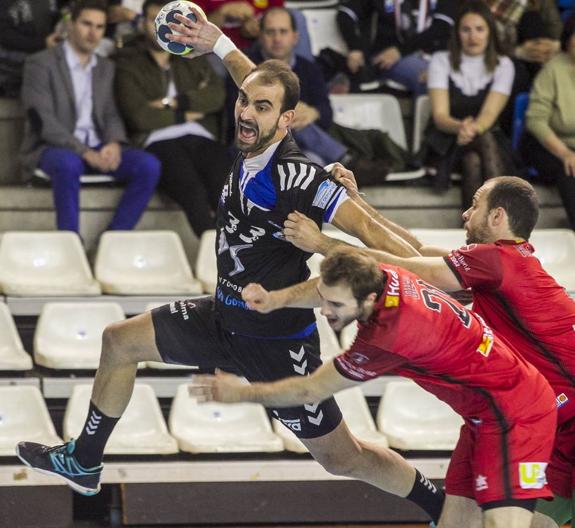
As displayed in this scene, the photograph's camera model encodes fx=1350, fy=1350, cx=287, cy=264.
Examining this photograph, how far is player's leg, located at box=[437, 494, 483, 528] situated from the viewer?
5.55 metres

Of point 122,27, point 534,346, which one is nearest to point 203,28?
point 534,346

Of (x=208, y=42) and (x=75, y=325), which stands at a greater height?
(x=208, y=42)

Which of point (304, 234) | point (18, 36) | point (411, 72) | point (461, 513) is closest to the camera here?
point (304, 234)

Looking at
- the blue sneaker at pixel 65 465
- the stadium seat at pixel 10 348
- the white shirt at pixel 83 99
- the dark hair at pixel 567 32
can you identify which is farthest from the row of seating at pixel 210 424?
the dark hair at pixel 567 32

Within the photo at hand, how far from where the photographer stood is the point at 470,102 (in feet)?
28.5

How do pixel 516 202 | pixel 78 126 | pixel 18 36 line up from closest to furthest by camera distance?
pixel 516 202
pixel 78 126
pixel 18 36

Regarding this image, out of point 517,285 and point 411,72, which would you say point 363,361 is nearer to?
point 517,285

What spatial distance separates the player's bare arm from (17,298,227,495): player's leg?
0.58m

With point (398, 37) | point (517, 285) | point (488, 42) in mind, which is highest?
point (517, 285)

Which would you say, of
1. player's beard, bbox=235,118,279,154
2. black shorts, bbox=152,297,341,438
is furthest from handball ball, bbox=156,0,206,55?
black shorts, bbox=152,297,341,438

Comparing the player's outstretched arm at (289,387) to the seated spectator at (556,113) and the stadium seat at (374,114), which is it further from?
the stadium seat at (374,114)

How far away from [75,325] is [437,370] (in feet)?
9.89

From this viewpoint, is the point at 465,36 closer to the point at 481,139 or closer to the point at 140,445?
the point at 481,139

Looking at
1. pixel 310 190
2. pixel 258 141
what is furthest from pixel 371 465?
pixel 258 141
